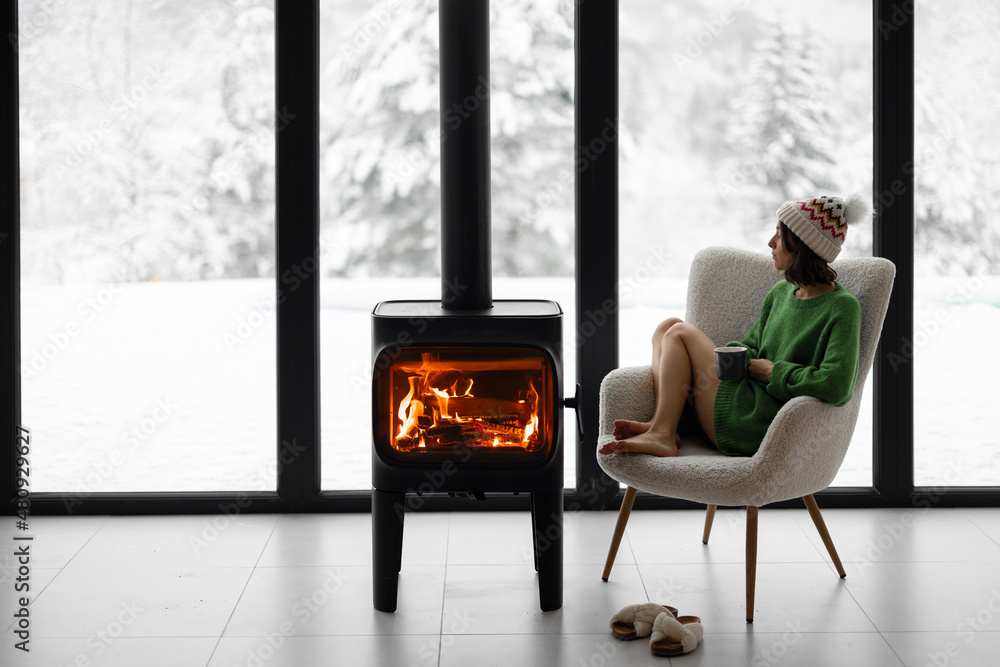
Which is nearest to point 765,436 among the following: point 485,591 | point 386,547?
point 485,591

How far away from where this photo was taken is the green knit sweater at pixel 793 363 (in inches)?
96.5

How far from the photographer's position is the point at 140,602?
2568 mm

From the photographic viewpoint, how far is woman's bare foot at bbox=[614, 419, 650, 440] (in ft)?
8.63

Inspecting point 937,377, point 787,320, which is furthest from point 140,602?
point 937,377

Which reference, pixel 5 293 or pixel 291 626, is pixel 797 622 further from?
pixel 5 293

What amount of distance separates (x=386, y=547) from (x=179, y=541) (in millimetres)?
858

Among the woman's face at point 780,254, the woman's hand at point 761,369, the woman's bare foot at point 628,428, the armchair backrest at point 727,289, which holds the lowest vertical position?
the woman's bare foot at point 628,428

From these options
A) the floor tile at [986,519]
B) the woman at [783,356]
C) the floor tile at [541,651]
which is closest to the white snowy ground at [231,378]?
the floor tile at [986,519]

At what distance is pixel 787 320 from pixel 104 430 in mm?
2213

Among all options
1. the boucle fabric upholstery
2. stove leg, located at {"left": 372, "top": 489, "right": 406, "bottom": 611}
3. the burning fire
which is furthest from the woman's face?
stove leg, located at {"left": 372, "top": 489, "right": 406, "bottom": 611}

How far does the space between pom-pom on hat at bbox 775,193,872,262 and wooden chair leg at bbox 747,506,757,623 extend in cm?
70

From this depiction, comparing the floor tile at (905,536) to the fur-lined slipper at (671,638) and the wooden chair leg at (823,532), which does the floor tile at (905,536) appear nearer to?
the wooden chair leg at (823,532)

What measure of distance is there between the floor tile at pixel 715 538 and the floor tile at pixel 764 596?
65mm

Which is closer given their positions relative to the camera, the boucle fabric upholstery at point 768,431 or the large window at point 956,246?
the boucle fabric upholstery at point 768,431
